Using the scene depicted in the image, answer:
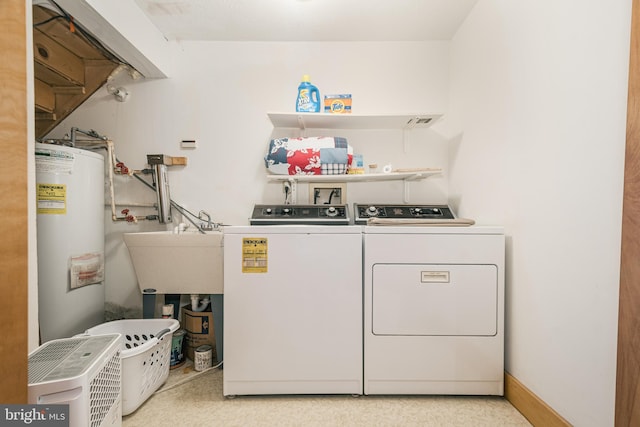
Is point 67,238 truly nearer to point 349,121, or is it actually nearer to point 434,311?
point 349,121

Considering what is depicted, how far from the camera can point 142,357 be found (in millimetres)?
1512

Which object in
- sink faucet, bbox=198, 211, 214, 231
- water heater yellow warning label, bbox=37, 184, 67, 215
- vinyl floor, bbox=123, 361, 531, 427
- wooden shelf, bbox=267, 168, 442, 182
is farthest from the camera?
sink faucet, bbox=198, 211, 214, 231

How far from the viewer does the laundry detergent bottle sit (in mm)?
2084

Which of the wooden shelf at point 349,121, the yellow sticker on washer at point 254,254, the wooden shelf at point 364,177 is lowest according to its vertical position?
the yellow sticker on washer at point 254,254

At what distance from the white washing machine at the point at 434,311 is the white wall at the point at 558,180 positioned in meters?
0.13

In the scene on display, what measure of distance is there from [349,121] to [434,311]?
4.43 ft

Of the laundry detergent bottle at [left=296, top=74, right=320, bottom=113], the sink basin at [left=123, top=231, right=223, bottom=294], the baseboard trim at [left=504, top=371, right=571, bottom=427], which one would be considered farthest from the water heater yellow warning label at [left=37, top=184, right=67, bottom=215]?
the baseboard trim at [left=504, top=371, right=571, bottom=427]

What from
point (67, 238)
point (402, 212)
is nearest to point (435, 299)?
point (402, 212)

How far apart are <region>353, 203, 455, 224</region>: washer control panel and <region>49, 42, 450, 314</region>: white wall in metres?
0.22

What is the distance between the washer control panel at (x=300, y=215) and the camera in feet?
6.71

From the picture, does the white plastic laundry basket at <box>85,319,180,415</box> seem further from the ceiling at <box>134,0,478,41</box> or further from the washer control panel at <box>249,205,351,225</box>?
the ceiling at <box>134,0,478,41</box>

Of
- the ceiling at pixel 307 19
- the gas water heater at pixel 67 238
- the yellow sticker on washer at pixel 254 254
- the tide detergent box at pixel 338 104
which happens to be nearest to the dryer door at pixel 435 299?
the yellow sticker on washer at pixel 254 254

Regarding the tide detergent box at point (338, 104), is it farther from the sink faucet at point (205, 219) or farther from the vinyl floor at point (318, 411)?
the vinyl floor at point (318, 411)

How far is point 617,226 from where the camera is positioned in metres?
1.00
